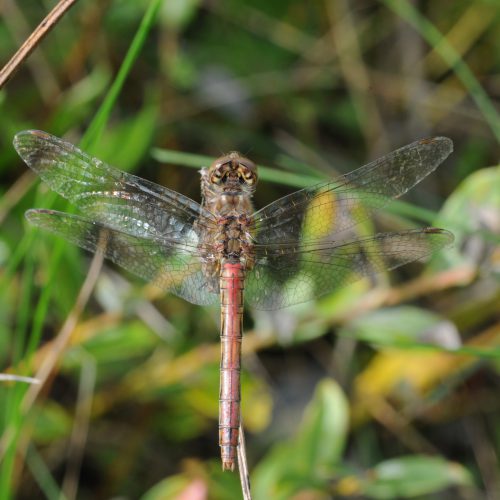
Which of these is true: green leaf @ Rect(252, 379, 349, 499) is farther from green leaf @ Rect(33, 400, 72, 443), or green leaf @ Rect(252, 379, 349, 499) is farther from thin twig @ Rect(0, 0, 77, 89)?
thin twig @ Rect(0, 0, 77, 89)

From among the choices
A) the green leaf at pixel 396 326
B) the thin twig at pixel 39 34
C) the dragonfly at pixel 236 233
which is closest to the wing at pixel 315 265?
the dragonfly at pixel 236 233

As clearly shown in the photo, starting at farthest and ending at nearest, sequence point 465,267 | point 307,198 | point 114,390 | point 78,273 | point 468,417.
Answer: point 468,417
point 114,390
point 78,273
point 465,267
point 307,198

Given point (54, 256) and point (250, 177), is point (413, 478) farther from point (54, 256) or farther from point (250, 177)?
point (54, 256)

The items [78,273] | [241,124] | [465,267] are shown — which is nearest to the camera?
[465,267]

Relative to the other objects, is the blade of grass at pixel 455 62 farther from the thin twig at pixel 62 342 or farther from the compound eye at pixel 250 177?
the thin twig at pixel 62 342

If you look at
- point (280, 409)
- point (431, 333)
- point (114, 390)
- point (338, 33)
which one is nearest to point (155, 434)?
point (114, 390)

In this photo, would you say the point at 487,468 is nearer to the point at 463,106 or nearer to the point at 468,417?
the point at 468,417

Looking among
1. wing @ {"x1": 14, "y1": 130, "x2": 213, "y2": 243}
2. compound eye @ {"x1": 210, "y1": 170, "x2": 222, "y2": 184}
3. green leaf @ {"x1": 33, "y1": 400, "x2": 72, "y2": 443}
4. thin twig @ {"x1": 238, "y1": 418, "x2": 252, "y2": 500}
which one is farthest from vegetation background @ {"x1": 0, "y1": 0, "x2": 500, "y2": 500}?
thin twig @ {"x1": 238, "y1": 418, "x2": 252, "y2": 500}
